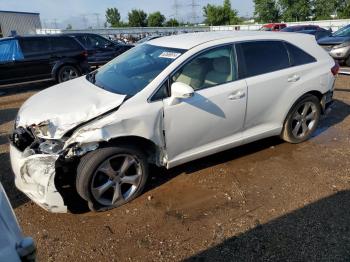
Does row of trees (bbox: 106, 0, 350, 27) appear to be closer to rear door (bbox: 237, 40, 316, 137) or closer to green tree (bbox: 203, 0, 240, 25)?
green tree (bbox: 203, 0, 240, 25)

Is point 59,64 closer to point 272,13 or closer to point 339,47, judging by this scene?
point 339,47

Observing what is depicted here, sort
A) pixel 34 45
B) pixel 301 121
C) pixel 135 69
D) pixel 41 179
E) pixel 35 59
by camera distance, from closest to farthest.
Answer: pixel 41 179, pixel 135 69, pixel 301 121, pixel 35 59, pixel 34 45

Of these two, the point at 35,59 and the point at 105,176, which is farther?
the point at 35,59

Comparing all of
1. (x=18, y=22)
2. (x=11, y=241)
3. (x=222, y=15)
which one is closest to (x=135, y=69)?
(x=11, y=241)

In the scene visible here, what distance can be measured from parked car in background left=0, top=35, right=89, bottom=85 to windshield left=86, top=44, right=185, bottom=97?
641 centimetres

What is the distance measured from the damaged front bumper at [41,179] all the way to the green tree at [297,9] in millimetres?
66581

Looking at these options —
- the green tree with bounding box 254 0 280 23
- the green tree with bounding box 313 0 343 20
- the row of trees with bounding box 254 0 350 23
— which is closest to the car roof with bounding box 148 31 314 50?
the row of trees with bounding box 254 0 350 23

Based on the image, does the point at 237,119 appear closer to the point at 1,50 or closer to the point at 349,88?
the point at 349,88

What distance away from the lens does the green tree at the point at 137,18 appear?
82188 millimetres

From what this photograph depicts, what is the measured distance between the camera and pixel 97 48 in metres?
11.9

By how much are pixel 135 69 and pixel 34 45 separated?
7553 millimetres

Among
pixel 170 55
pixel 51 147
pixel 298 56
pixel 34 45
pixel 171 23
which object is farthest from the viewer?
pixel 171 23

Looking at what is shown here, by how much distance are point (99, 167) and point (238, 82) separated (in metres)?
1.93

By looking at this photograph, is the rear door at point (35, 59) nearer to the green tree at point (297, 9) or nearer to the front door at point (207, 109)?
the front door at point (207, 109)
